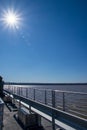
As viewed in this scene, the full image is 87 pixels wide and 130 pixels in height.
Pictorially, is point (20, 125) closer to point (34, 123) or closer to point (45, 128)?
point (34, 123)

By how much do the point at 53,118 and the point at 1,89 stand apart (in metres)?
20.4

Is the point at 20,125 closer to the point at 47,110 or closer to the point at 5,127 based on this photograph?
the point at 5,127

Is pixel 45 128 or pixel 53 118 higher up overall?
pixel 53 118

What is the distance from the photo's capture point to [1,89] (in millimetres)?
26125

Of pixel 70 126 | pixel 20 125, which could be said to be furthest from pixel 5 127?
pixel 70 126

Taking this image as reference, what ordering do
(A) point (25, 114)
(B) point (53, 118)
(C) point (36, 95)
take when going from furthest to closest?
(C) point (36, 95) → (A) point (25, 114) → (B) point (53, 118)

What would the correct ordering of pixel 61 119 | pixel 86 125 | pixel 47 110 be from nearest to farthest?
pixel 86 125 < pixel 61 119 < pixel 47 110

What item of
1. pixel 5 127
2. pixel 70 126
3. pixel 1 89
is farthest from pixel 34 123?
pixel 1 89

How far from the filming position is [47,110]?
730 cm

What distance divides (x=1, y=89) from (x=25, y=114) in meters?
18.2

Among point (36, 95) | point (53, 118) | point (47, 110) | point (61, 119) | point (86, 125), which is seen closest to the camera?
point (86, 125)

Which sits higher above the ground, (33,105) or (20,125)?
(33,105)

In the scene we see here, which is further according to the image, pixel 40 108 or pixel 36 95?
pixel 36 95

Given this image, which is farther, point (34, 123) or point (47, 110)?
point (34, 123)
